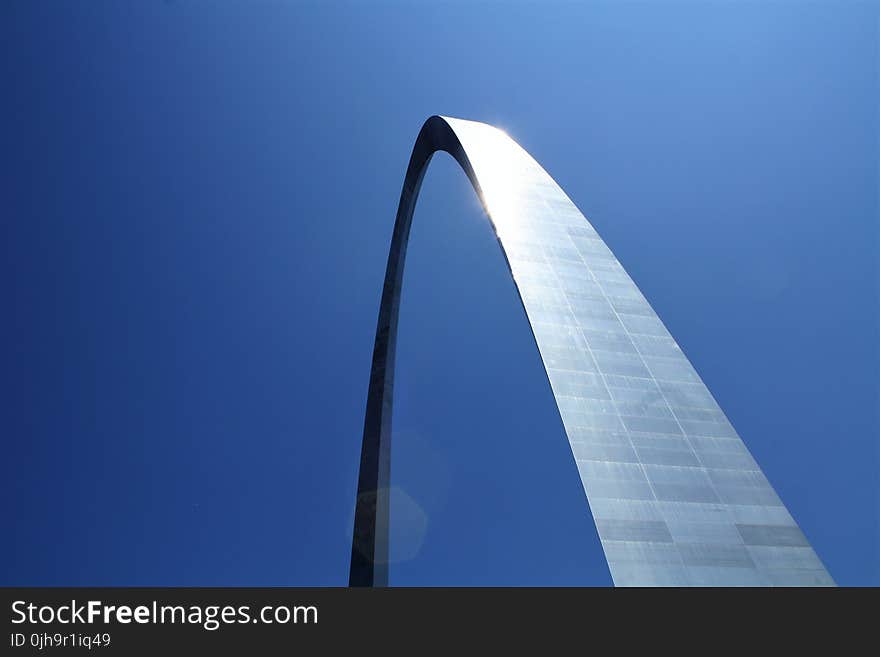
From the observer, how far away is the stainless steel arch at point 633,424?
27.8 feet

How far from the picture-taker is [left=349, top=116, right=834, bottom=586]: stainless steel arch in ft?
27.8

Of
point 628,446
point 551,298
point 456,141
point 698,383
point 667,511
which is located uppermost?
point 456,141

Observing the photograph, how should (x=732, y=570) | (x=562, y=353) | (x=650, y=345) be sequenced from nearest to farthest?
(x=732, y=570) → (x=562, y=353) → (x=650, y=345)

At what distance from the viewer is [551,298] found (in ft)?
41.4

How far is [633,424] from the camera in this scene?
10.3m

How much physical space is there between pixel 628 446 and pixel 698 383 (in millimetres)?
3146
